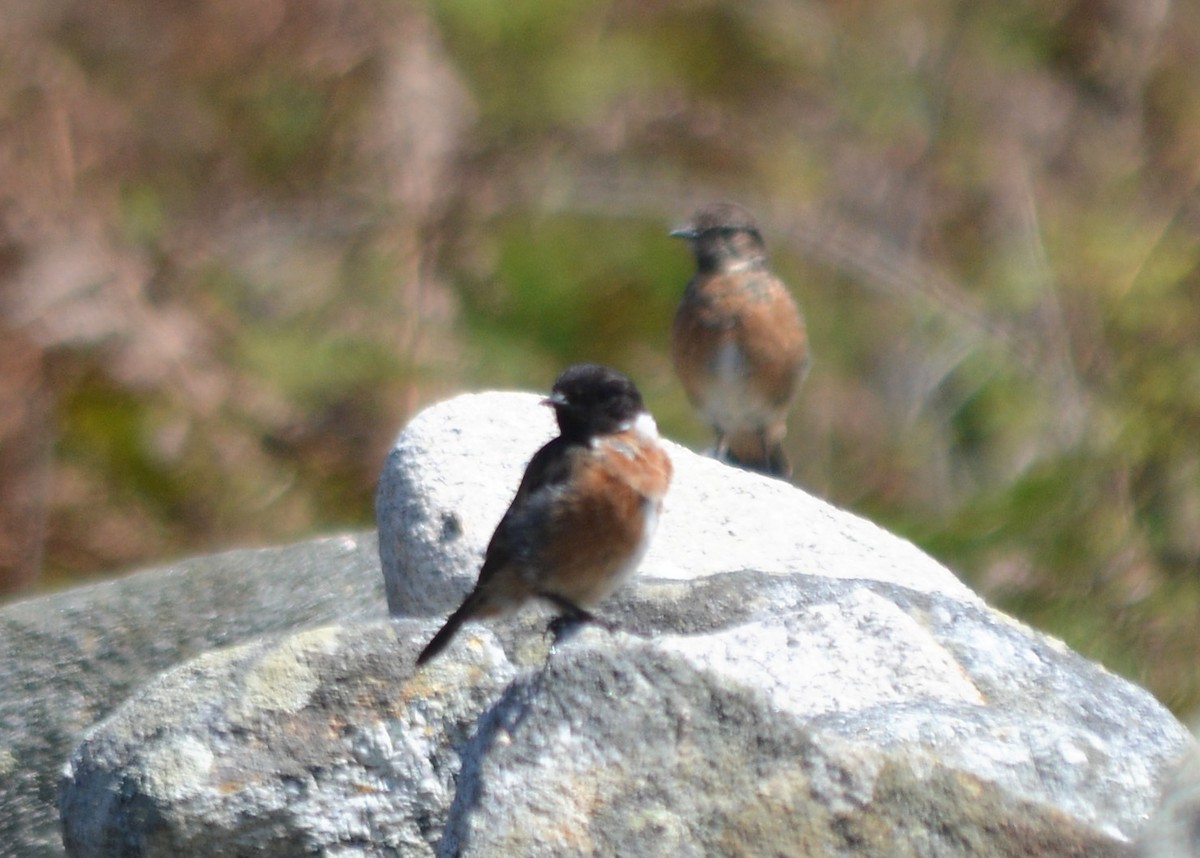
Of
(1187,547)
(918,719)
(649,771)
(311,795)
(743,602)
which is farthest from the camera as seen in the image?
(1187,547)

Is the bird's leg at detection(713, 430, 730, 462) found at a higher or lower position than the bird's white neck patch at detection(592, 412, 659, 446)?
lower

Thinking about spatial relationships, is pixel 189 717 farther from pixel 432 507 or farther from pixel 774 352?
pixel 774 352

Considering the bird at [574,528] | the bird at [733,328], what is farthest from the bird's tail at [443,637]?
the bird at [733,328]

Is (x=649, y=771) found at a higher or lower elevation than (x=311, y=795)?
higher

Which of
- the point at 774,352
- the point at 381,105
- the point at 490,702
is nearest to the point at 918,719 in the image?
the point at 490,702

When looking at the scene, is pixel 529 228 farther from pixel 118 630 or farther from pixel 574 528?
pixel 574 528

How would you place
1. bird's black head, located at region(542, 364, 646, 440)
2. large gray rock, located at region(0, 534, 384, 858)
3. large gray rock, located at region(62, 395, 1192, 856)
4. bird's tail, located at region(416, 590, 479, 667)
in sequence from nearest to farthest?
1. large gray rock, located at region(62, 395, 1192, 856)
2. bird's tail, located at region(416, 590, 479, 667)
3. bird's black head, located at region(542, 364, 646, 440)
4. large gray rock, located at region(0, 534, 384, 858)

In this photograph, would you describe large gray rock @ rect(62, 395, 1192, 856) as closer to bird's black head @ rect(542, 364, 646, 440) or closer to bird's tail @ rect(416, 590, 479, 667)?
bird's tail @ rect(416, 590, 479, 667)

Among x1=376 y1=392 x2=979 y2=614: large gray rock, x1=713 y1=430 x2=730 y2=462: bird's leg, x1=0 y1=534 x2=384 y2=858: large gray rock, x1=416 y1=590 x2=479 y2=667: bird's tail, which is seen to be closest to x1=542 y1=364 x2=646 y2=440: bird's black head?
x1=416 y1=590 x2=479 y2=667: bird's tail
